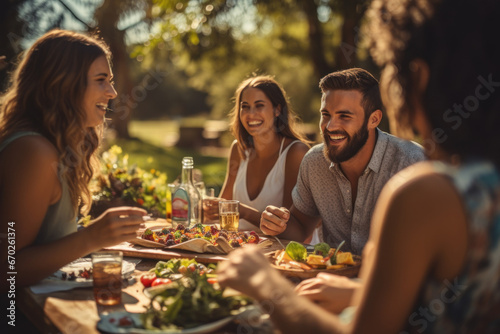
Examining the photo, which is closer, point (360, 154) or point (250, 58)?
point (360, 154)

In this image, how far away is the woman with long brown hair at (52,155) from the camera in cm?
200

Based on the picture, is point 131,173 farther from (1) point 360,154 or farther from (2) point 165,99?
(2) point 165,99

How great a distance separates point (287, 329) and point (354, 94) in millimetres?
1950

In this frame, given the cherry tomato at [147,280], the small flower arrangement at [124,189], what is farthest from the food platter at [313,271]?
the small flower arrangement at [124,189]

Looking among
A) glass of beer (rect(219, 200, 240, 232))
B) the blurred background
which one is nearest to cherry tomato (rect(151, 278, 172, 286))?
glass of beer (rect(219, 200, 240, 232))

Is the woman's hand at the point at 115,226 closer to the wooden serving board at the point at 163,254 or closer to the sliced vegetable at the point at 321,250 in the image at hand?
the wooden serving board at the point at 163,254

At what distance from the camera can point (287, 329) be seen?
1.39 metres

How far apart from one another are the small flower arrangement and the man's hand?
120 cm

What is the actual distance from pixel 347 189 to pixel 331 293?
142cm

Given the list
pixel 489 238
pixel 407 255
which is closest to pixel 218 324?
pixel 407 255

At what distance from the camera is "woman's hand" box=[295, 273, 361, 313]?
171cm

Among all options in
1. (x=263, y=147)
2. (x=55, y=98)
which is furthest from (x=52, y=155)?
(x=263, y=147)

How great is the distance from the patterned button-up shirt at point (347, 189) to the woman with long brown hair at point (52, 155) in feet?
4.64

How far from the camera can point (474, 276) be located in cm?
121
